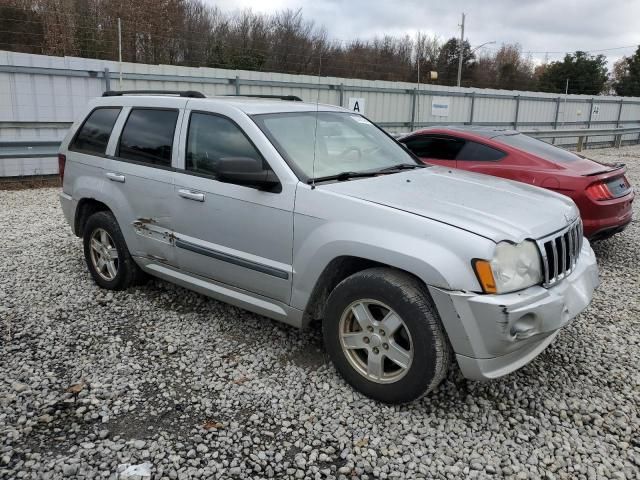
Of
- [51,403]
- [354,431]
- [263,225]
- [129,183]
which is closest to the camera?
[354,431]

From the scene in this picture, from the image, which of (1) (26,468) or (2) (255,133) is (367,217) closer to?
(2) (255,133)

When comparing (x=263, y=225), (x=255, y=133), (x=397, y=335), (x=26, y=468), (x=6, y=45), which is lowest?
(x=26, y=468)

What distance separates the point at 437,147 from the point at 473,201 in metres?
3.82

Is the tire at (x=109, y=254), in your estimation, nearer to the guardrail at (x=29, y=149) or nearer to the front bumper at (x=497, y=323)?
the front bumper at (x=497, y=323)

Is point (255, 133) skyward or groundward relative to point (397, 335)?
skyward

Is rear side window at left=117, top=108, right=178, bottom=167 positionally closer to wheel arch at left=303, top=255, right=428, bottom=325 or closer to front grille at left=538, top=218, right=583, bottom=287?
wheel arch at left=303, top=255, right=428, bottom=325

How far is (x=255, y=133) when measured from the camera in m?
3.71

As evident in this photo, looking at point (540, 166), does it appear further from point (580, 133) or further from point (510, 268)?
point (580, 133)

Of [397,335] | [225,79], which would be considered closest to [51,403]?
[397,335]

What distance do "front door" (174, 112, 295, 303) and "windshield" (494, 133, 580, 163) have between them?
13.6ft

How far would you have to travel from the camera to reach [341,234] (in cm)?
318

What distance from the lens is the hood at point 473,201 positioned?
299cm

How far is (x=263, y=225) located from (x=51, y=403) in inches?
65.4

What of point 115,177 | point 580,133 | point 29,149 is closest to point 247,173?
point 115,177
